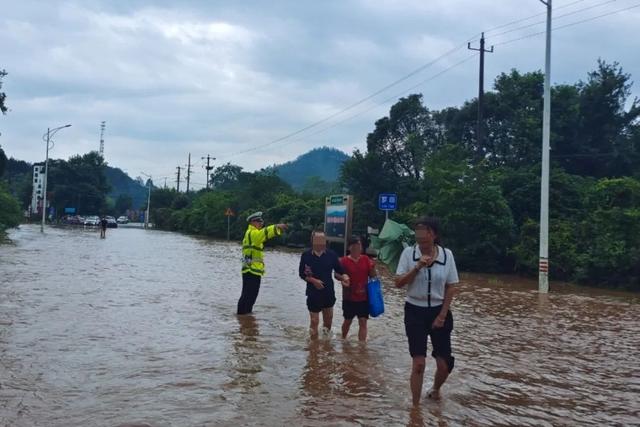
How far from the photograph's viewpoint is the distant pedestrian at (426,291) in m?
5.82

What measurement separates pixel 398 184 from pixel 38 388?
3459 cm

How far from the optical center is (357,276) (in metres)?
8.65

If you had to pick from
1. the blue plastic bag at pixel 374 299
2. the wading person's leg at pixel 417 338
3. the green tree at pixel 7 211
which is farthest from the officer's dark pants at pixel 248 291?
the green tree at pixel 7 211

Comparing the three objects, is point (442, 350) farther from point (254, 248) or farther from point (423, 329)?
point (254, 248)

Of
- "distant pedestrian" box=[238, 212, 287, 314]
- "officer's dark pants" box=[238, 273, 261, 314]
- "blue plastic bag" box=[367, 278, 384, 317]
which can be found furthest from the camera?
"officer's dark pants" box=[238, 273, 261, 314]

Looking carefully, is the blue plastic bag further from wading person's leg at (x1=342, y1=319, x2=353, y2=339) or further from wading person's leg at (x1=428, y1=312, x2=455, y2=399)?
wading person's leg at (x1=428, y1=312, x2=455, y2=399)

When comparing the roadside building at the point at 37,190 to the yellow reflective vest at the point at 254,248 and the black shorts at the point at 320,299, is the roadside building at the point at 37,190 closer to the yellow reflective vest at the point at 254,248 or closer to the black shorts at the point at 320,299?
the yellow reflective vest at the point at 254,248

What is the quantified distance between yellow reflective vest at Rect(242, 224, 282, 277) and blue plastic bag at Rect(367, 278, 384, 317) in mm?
2272

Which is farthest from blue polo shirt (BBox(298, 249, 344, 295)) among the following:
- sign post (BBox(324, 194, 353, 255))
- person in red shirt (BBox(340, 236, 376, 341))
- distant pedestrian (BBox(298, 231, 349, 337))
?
sign post (BBox(324, 194, 353, 255))

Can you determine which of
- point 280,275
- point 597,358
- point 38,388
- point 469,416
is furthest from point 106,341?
point 280,275

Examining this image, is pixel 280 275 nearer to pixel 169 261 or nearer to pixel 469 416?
pixel 169 261

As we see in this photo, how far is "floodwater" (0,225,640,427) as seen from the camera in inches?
225

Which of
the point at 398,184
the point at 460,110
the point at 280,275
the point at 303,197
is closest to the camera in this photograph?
the point at 280,275

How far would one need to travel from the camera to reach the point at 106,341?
8562 millimetres
